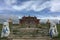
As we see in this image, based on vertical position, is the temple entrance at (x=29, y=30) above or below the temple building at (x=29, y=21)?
below

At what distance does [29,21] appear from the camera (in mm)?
5938

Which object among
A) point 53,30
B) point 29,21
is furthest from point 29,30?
point 53,30

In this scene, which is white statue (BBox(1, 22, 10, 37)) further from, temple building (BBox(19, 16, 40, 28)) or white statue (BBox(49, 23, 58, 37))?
white statue (BBox(49, 23, 58, 37))

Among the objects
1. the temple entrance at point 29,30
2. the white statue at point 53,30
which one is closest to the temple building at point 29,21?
the temple entrance at point 29,30

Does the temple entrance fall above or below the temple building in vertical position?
below

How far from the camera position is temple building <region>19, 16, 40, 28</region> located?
5.87 m

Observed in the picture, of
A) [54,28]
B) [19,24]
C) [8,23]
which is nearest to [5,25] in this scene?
[8,23]

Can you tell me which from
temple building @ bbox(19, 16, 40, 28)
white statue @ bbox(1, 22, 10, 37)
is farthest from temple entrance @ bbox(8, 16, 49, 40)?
white statue @ bbox(1, 22, 10, 37)

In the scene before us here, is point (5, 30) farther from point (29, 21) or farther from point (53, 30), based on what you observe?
point (53, 30)

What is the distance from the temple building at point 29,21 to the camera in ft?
19.2

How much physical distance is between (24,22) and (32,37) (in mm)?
608

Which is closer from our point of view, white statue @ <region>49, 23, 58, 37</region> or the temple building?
white statue @ <region>49, 23, 58, 37</region>

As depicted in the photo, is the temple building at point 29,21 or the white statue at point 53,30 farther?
the temple building at point 29,21

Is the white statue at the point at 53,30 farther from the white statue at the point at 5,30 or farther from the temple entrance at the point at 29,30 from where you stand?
the white statue at the point at 5,30
